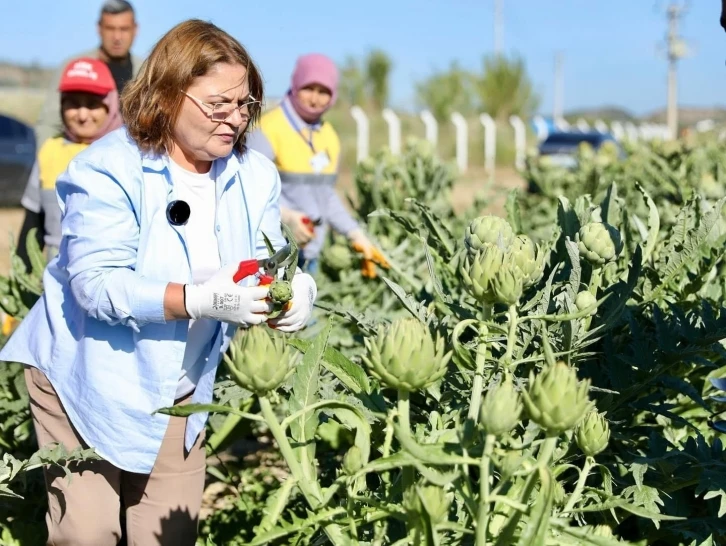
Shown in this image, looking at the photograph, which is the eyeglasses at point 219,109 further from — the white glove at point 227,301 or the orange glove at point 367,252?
the orange glove at point 367,252

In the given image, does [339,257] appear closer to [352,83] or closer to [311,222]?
[311,222]

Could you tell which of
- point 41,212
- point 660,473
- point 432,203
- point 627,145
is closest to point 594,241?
point 660,473

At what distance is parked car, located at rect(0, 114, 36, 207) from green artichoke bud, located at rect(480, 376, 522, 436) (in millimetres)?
11330

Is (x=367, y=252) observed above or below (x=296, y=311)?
below

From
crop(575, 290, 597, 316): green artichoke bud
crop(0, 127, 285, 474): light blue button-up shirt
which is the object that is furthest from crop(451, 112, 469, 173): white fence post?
crop(575, 290, 597, 316): green artichoke bud

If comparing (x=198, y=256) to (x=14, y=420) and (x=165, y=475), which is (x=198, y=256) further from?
(x=14, y=420)

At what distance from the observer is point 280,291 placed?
1631 mm

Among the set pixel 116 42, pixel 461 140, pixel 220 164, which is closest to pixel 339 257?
pixel 116 42

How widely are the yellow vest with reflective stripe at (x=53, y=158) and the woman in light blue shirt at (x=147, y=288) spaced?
3.43ft

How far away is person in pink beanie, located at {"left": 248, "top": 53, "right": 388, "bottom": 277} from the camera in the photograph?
364cm

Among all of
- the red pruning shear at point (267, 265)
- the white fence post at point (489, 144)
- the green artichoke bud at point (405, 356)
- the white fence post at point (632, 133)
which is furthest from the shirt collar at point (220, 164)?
the white fence post at point (489, 144)

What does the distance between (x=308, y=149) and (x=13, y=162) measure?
8943 mm

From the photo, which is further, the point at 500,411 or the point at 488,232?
the point at 488,232

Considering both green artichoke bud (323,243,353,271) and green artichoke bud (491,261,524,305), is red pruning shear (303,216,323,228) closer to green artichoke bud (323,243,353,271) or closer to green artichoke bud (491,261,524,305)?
green artichoke bud (323,243,353,271)
